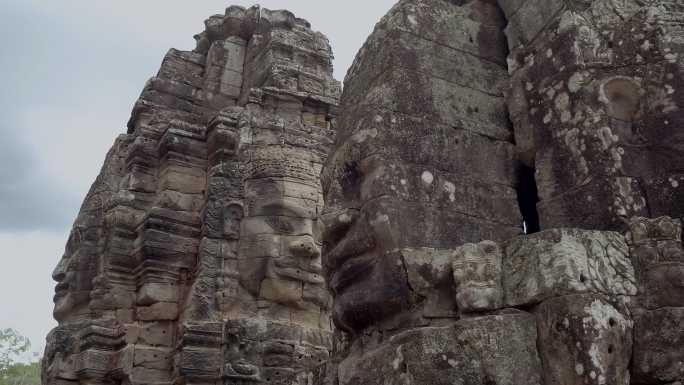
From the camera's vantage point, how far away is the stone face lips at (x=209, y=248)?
8.24 metres

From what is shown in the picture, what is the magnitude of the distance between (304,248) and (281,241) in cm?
31

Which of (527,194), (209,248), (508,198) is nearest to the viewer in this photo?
(508,198)

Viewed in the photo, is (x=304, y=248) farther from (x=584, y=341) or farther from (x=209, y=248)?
(x=584, y=341)

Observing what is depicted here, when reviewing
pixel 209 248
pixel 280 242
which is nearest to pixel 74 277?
pixel 209 248

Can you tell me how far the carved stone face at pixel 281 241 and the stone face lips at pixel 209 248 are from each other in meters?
0.01

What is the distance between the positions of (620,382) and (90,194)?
9.43 metres

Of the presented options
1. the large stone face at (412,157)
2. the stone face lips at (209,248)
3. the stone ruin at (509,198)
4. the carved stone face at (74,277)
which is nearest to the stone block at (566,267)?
the stone ruin at (509,198)

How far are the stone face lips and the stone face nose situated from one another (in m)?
0.01

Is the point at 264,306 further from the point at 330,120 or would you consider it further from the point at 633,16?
the point at 633,16

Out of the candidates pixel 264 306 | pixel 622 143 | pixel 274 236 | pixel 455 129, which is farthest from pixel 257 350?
pixel 622 143

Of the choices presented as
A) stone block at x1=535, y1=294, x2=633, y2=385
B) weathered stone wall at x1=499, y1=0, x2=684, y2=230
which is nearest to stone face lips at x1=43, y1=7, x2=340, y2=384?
weathered stone wall at x1=499, y1=0, x2=684, y2=230

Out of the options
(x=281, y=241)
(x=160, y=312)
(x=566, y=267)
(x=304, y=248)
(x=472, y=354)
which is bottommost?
(x=472, y=354)

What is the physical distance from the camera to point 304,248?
873 centimetres

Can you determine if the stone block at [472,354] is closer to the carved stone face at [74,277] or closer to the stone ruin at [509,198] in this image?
the stone ruin at [509,198]
